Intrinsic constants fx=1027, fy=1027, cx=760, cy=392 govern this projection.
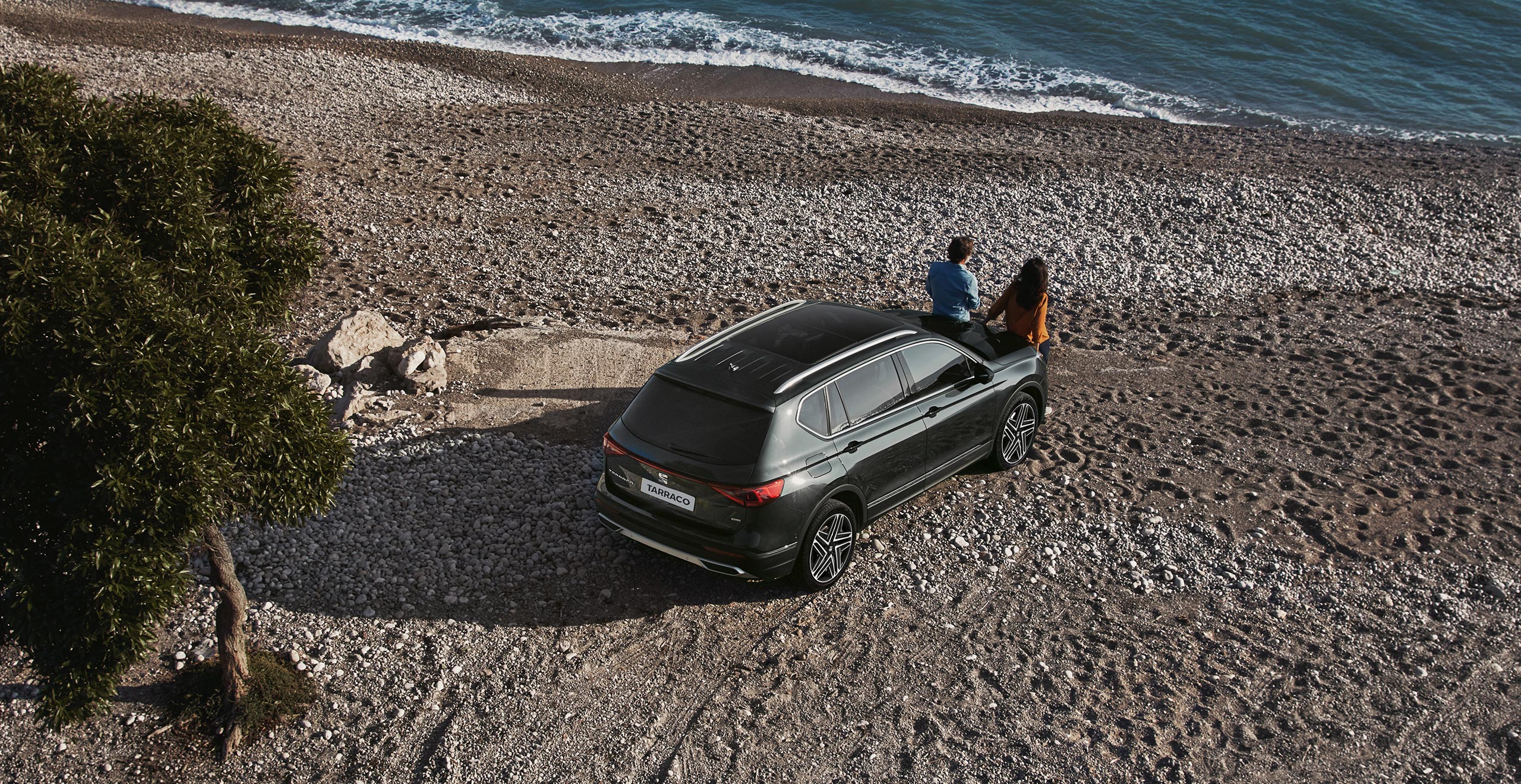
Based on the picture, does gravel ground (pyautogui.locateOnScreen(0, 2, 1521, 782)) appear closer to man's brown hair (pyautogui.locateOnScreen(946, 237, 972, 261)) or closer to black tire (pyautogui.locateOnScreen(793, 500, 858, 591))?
black tire (pyautogui.locateOnScreen(793, 500, 858, 591))

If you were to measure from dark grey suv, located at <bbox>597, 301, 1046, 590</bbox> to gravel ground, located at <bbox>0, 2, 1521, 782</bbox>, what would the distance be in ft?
1.92

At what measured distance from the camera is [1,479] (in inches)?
210

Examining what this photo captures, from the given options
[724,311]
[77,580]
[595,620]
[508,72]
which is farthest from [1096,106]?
[77,580]

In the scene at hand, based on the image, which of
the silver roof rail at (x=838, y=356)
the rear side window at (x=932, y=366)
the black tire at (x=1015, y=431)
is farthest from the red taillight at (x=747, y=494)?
the black tire at (x=1015, y=431)

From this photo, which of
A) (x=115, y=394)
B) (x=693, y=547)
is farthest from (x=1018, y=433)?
(x=115, y=394)

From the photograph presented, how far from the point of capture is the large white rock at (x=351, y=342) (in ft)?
36.6

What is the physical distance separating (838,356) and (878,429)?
0.69 metres

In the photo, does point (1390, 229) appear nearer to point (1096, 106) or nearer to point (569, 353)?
point (1096, 106)

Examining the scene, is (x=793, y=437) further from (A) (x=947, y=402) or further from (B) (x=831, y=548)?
(A) (x=947, y=402)

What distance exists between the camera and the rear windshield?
7.67 meters

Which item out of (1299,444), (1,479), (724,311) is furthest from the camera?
(724,311)

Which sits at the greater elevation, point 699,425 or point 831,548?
point 699,425

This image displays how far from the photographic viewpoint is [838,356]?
335 inches

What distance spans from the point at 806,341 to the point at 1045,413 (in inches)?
126
